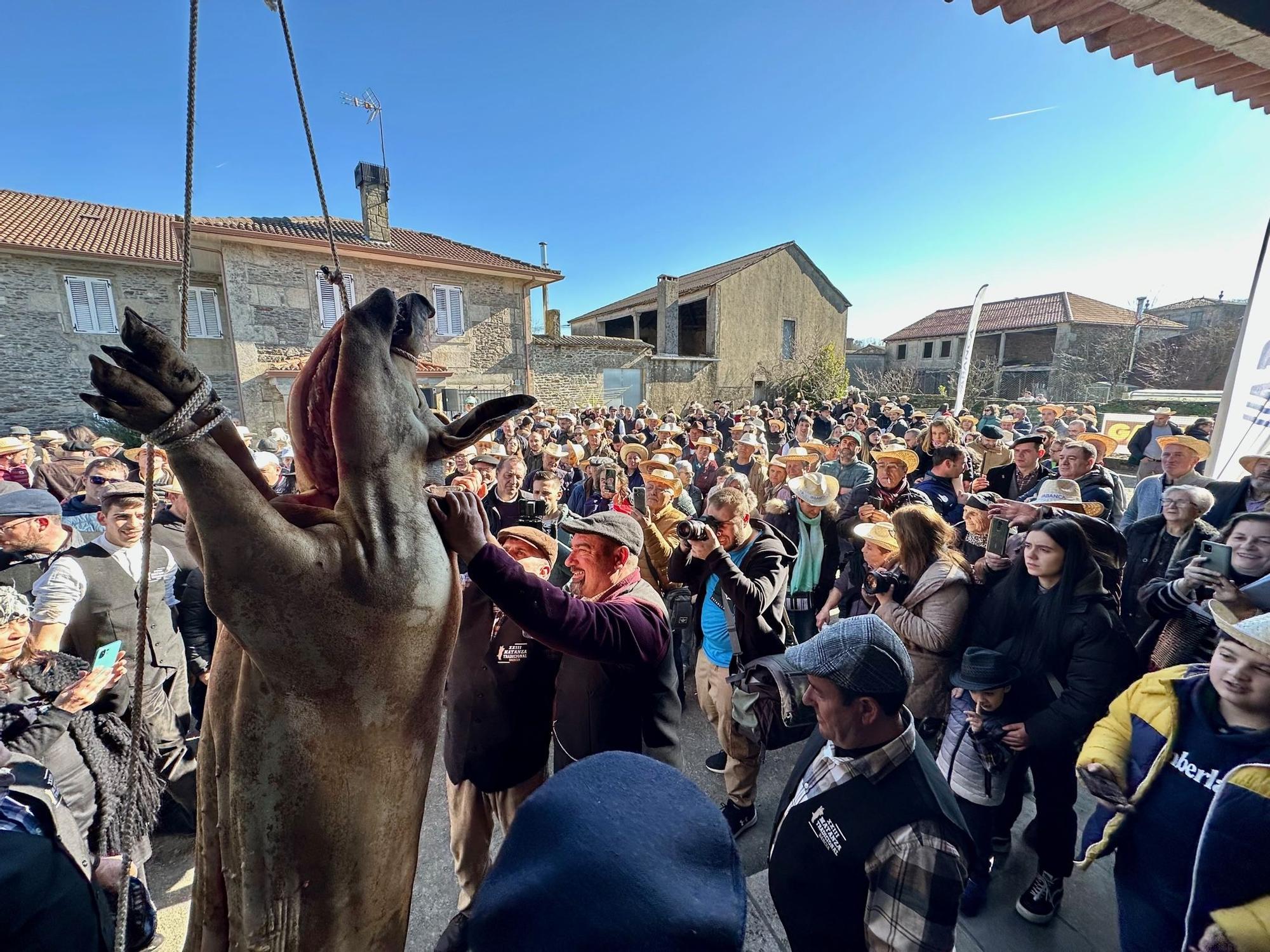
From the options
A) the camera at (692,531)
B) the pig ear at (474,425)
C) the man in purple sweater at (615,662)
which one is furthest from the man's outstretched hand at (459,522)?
the camera at (692,531)

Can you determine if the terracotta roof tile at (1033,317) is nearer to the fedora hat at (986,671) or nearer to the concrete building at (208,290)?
the concrete building at (208,290)

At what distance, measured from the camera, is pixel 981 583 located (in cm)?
309

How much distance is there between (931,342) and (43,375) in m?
39.8

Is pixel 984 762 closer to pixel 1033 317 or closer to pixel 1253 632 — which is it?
pixel 1253 632

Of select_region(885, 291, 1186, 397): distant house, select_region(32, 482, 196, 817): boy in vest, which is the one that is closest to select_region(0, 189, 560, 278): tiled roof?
select_region(32, 482, 196, 817): boy in vest

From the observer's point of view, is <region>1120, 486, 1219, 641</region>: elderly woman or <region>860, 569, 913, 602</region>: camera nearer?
<region>860, 569, 913, 602</region>: camera

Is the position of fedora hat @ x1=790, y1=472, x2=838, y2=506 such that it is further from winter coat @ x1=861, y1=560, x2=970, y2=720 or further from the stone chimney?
the stone chimney

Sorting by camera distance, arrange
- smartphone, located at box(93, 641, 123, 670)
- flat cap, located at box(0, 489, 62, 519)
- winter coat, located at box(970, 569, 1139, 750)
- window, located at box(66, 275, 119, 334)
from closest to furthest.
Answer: smartphone, located at box(93, 641, 123, 670) < winter coat, located at box(970, 569, 1139, 750) < flat cap, located at box(0, 489, 62, 519) < window, located at box(66, 275, 119, 334)

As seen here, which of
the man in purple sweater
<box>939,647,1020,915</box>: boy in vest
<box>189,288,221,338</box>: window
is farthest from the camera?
<box>189,288,221,338</box>: window

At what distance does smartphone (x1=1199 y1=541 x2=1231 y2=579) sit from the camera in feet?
8.21

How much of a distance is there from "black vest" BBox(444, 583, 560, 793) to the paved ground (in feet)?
1.35

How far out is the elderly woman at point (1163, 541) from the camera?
3338 millimetres

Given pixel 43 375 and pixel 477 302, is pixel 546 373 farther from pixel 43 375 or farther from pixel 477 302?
pixel 43 375

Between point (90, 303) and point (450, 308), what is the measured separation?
9350 millimetres
